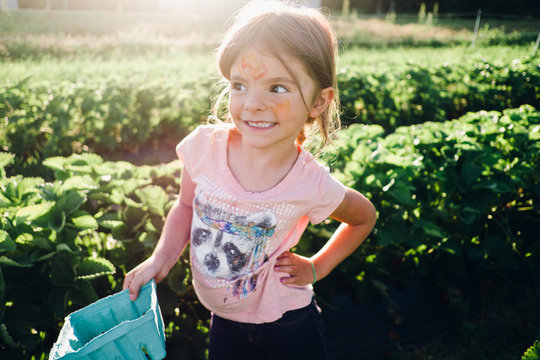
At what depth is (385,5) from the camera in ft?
128

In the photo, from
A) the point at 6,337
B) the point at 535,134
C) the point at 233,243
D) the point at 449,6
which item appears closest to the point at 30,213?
the point at 6,337

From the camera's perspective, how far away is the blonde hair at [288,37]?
1146mm

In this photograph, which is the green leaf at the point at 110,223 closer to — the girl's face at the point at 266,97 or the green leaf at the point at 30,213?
the green leaf at the point at 30,213

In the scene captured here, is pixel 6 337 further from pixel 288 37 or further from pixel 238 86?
pixel 288 37

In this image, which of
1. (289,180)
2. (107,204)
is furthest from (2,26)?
(289,180)

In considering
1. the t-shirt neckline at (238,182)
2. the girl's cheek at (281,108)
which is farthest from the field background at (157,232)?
the girl's cheek at (281,108)

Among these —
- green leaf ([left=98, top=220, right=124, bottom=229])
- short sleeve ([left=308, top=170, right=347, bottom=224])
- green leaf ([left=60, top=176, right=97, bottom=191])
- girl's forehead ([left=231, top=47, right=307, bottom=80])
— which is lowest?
green leaf ([left=98, top=220, right=124, bottom=229])

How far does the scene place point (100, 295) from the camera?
173 cm

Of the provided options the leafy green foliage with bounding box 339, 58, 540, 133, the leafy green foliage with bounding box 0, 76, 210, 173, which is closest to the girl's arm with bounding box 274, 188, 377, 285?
the leafy green foliage with bounding box 0, 76, 210, 173

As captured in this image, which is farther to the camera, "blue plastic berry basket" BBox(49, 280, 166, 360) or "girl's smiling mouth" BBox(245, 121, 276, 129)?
"girl's smiling mouth" BBox(245, 121, 276, 129)

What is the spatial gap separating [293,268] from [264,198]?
12.0 inches

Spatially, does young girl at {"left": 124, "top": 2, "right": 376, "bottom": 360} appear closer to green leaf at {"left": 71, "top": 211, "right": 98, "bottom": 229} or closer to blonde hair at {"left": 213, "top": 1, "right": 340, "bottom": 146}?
blonde hair at {"left": 213, "top": 1, "right": 340, "bottom": 146}

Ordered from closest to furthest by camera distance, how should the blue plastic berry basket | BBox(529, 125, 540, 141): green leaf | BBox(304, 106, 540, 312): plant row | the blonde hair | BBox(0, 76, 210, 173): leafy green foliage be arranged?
the blue plastic berry basket → the blonde hair → BBox(304, 106, 540, 312): plant row → BBox(529, 125, 540, 141): green leaf → BBox(0, 76, 210, 173): leafy green foliage

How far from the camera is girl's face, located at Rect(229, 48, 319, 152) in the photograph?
1.16m
